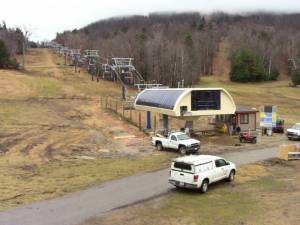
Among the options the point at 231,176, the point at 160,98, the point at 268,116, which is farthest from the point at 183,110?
the point at 231,176

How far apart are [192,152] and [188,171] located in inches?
523

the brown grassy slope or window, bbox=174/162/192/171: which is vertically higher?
window, bbox=174/162/192/171

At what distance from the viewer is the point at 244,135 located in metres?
43.9

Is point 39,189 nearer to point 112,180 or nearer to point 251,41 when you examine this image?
point 112,180

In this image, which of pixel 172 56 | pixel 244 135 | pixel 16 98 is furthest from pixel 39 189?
pixel 172 56

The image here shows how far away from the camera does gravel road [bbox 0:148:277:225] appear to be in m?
19.9

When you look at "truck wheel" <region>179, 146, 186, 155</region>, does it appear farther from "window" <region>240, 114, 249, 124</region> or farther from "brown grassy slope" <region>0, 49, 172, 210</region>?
"window" <region>240, 114, 249, 124</region>

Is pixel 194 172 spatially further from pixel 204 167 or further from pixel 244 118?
pixel 244 118

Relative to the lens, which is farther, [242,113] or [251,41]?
[251,41]

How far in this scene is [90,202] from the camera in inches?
891

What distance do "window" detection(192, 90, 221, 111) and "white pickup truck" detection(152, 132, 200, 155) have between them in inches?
262

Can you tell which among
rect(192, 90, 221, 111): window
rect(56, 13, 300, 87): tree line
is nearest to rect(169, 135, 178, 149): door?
rect(192, 90, 221, 111): window

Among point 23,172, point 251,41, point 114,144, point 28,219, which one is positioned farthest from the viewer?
point 251,41

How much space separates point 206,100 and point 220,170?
63.8 ft
